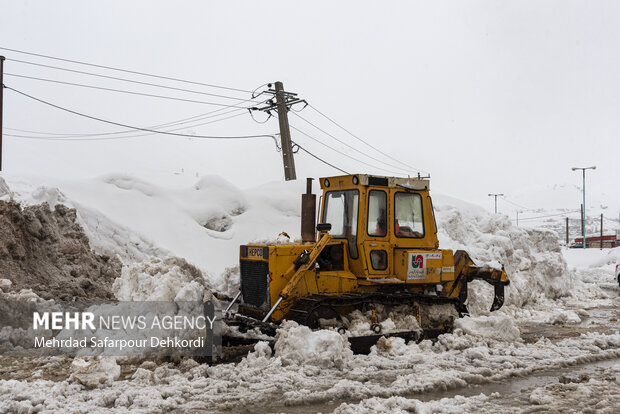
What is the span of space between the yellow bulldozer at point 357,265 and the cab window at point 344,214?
15 mm

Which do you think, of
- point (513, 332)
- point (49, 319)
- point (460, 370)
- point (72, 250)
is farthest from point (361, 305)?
point (72, 250)

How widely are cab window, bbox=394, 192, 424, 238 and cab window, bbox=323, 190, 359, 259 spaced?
2.28ft

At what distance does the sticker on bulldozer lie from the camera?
8430mm

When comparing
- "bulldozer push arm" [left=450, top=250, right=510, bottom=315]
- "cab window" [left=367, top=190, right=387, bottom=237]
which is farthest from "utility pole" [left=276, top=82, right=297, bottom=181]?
"cab window" [left=367, top=190, right=387, bottom=237]

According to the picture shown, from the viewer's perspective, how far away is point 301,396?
226 inches

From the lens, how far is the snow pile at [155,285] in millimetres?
7290

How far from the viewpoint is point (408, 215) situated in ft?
28.9

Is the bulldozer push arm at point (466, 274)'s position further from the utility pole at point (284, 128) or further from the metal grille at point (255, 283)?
the utility pole at point (284, 128)

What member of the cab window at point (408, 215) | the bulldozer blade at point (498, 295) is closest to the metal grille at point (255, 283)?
the cab window at point (408, 215)

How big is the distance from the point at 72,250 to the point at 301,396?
804 centimetres

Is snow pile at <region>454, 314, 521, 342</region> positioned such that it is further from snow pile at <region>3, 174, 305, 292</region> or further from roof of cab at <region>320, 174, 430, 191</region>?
snow pile at <region>3, 174, 305, 292</region>

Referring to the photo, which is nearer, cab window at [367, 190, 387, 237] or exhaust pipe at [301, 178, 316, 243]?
cab window at [367, 190, 387, 237]

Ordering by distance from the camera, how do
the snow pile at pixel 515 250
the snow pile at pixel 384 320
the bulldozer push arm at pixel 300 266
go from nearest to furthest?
the bulldozer push arm at pixel 300 266 < the snow pile at pixel 384 320 < the snow pile at pixel 515 250

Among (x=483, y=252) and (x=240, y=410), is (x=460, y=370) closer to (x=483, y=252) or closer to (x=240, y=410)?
(x=240, y=410)
